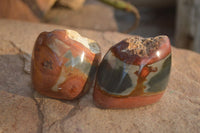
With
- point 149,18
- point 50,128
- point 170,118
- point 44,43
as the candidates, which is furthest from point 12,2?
point 149,18

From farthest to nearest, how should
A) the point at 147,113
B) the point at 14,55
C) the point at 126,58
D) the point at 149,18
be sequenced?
the point at 149,18 → the point at 14,55 → the point at 147,113 → the point at 126,58

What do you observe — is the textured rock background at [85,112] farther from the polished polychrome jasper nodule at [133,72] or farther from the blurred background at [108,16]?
the blurred background at [108,16]

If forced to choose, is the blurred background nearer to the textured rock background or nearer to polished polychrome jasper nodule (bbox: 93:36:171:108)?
the textured rock background

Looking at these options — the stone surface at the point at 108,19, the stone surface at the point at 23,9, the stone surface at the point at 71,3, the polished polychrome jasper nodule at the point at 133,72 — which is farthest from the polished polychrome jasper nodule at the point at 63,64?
the stone surface at the point at 71,3

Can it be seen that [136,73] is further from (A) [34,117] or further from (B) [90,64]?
(A) [34,117]

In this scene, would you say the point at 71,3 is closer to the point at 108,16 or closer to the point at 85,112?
the point at 108,16

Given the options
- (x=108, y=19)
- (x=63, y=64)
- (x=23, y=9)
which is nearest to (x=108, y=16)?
(x=108, y=19)
